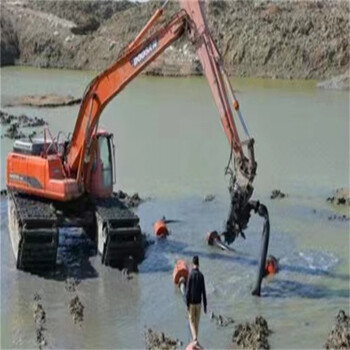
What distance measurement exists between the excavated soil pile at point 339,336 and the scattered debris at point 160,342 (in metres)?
2.24

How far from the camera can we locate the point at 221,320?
43.4 feet

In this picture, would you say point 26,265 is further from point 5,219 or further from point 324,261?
point 324,261

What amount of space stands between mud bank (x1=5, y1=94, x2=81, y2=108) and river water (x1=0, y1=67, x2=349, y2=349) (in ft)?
6.98

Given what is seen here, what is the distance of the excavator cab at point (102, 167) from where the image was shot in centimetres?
1692

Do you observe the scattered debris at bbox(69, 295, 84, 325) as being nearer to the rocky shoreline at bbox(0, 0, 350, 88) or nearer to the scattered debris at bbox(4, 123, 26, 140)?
the scattered debris at bbox(4, 123, 26, 140)

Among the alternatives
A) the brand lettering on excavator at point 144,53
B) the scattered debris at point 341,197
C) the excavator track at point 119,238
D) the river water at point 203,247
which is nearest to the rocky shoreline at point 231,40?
the river water at point 203,247

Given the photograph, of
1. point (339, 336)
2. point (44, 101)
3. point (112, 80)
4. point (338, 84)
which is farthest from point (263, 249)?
point (338, 84)

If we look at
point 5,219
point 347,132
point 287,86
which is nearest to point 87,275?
point 5,219

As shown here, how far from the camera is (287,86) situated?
5025 centimetres

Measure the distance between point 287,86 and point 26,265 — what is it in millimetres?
36880

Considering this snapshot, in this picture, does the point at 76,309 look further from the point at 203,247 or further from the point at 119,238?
the point at 203,247

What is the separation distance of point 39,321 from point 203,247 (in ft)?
17.1

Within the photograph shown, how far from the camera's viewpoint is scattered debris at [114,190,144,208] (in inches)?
813

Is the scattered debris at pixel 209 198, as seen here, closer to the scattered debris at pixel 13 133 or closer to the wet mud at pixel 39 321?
the wet mud at pixel 39 321
